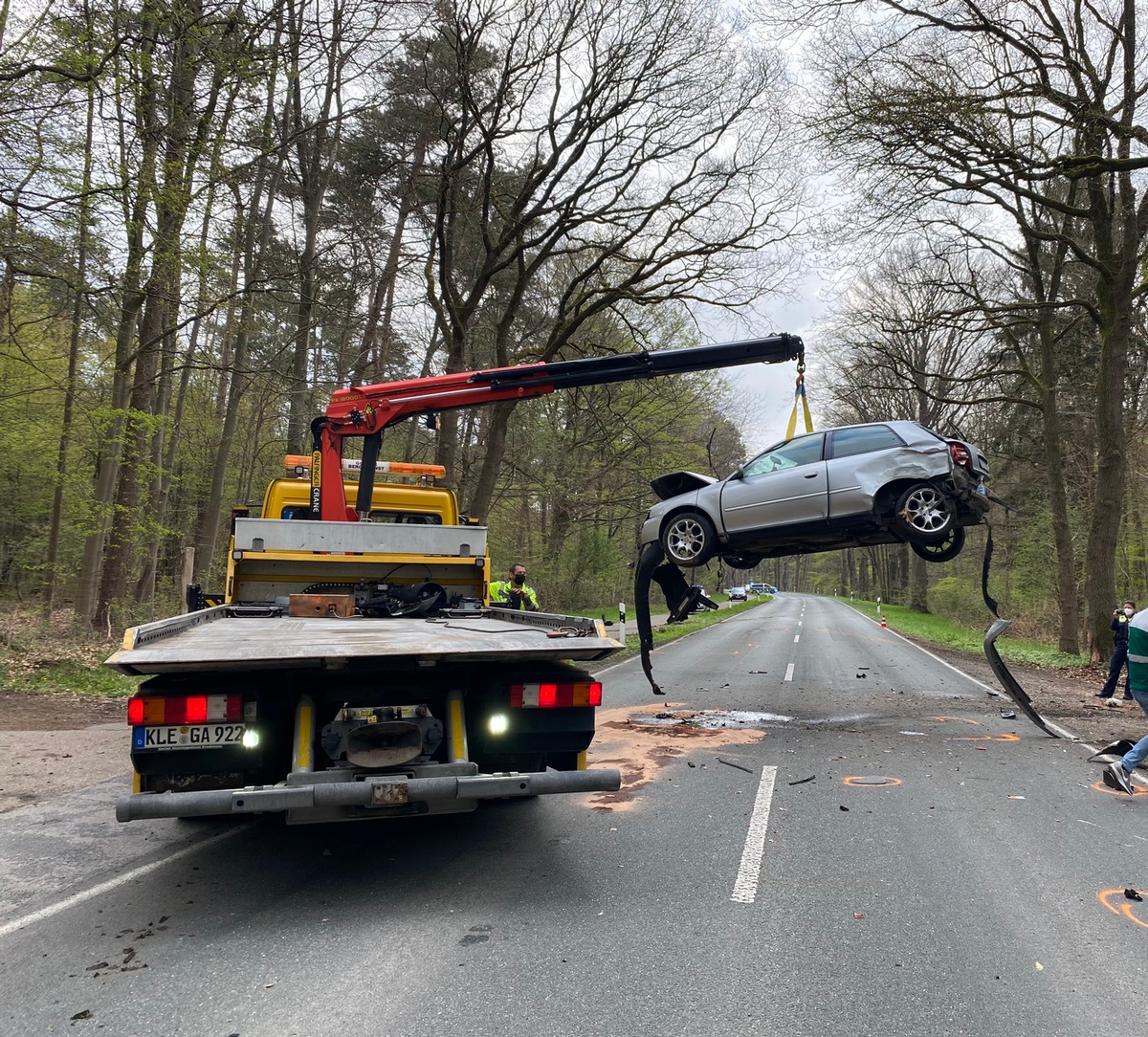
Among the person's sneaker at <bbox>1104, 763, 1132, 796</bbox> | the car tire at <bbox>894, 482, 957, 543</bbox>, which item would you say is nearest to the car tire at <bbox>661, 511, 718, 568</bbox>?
the car tire at <bbox>894, 482, 957, 543</bbox>

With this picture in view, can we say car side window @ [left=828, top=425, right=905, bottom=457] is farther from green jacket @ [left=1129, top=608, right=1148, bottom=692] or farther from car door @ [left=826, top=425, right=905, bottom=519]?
green jacket @ [left=1129, top=608, right=1148, bottom=692]

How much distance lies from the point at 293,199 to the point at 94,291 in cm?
1147

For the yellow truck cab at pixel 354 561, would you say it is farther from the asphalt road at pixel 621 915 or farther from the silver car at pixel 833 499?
the silver car at pixel 833 499

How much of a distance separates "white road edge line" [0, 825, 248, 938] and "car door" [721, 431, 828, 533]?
19.8ft

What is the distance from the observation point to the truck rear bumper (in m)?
3.57

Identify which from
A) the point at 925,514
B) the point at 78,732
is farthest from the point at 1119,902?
the point at 78,732

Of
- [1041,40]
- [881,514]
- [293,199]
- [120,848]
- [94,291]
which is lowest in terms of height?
[120,848]

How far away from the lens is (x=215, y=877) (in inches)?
172

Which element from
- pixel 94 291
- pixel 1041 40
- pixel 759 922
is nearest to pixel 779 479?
pixel 759 922

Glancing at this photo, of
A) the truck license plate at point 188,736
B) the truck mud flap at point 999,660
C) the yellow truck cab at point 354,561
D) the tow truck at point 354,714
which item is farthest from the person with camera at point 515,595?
the truck license plate at point 188,736

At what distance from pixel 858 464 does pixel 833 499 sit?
456 mm

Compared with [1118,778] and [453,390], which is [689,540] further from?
[1118,778]

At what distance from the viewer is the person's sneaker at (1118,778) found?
6.30 meters

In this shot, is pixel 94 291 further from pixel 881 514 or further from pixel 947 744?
pixel 947 744
